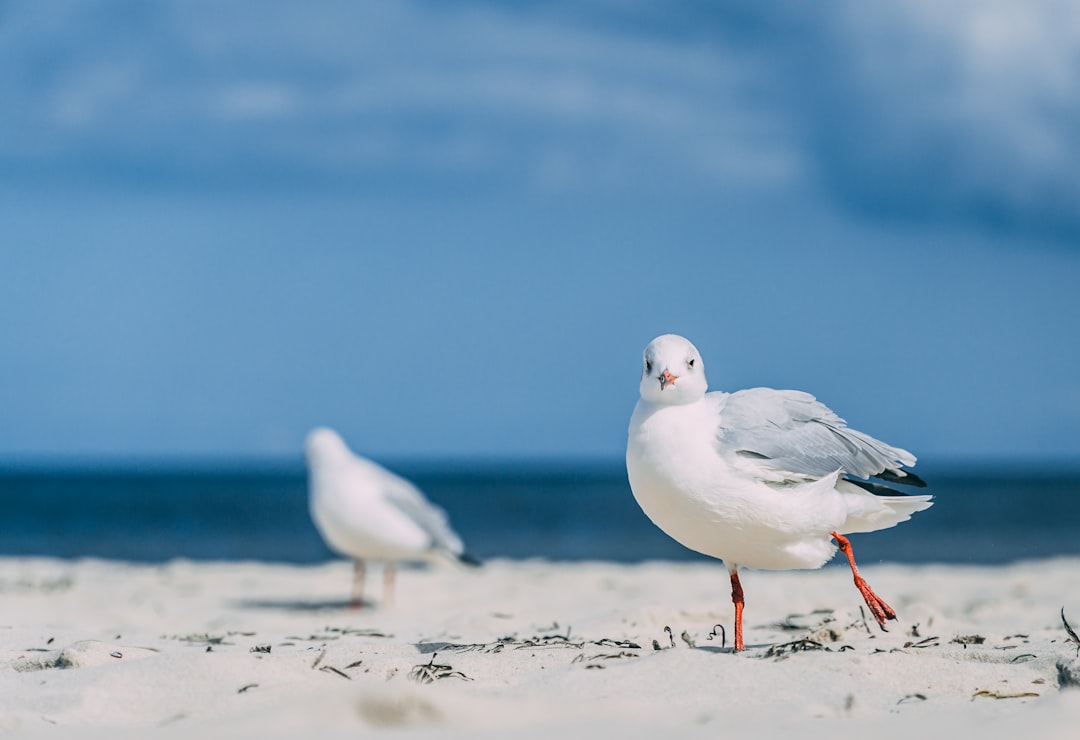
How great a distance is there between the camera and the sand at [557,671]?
2.72 meters

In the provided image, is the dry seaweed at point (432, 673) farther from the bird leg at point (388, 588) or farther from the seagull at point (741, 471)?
the bird leg at point (388, 588)

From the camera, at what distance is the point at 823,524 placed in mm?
4430

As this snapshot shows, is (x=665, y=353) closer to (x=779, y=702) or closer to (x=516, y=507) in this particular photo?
(x=779, y=702)

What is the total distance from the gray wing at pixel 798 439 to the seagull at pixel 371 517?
5151mm

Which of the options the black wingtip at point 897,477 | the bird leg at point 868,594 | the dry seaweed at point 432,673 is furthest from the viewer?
the black wingtip at point 897,477

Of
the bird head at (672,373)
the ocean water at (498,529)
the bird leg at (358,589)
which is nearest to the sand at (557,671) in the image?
the bird head at (672,373)

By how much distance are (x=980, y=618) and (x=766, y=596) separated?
1764 mm

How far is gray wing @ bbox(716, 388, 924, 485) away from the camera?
171 inches

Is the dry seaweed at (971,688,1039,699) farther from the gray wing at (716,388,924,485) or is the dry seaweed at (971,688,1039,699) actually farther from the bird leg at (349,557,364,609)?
the bird leg at (349,557,364,609)

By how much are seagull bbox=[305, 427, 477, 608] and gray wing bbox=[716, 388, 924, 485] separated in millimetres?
5151

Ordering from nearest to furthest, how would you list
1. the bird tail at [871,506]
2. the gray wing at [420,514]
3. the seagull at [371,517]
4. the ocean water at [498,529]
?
the bird tail at [871,506]
the seagull at [371,517]
the gray wing at [420,514]
the ocean water at [498,529]

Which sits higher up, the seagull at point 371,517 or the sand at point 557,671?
the seagull at point 371,517

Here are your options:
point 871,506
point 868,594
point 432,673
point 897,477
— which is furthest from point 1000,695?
point 432,673

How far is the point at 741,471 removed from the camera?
14.0 feet
